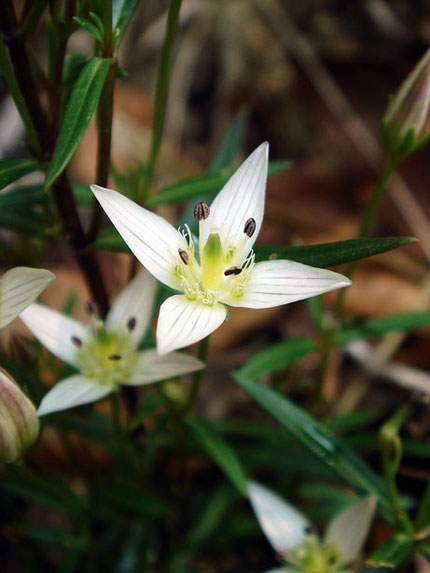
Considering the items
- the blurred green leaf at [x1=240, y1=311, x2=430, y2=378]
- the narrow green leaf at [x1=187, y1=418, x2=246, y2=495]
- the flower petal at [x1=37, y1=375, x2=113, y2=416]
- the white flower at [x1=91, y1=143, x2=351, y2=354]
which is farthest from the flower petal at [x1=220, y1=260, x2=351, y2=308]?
the narrow green leaf at [x1=187, y1=418, x2=246, y2=495]

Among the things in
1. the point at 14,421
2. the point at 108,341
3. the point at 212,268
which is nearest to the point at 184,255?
the point at 212,268

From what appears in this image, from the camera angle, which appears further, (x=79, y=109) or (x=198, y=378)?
(x=198, y=378)

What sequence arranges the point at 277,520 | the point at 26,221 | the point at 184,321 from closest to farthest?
the point at 184,321
the point at 26,221
the point at 277,520

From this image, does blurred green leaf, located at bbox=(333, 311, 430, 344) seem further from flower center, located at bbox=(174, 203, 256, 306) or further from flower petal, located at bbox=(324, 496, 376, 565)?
flower center, located at bbox=(174, 203, 256, 306)

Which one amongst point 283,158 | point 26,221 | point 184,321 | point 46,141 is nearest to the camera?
point 184,321

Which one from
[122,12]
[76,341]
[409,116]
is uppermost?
[122,12]

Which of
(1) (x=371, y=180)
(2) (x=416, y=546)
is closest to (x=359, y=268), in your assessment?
(1) (x=371, y=180)

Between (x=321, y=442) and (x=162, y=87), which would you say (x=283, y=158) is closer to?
(x=162, y=87)

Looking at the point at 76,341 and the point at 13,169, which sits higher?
the point at 13,169
